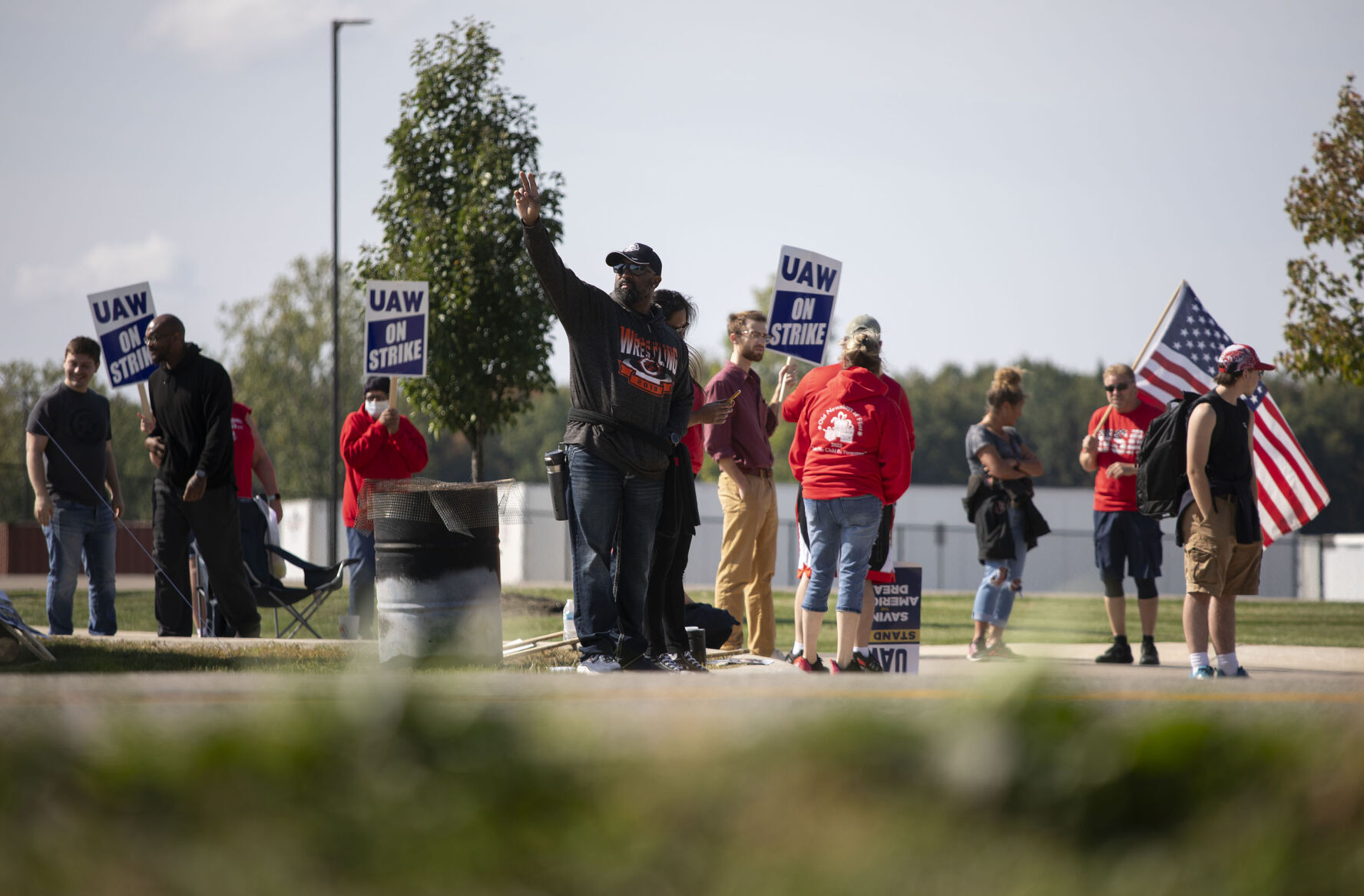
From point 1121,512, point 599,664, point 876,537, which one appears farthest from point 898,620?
point 599,664

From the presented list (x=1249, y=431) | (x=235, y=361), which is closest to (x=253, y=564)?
(x=1249, y=431)

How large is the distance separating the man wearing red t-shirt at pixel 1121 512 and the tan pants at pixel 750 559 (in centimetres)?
253

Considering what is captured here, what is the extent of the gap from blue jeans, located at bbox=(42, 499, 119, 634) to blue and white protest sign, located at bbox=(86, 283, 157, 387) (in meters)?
1.57

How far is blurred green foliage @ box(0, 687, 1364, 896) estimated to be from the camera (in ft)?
2.82

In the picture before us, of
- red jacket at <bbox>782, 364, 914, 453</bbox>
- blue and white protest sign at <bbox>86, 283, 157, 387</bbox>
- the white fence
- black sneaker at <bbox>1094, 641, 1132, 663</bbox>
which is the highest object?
blue and white protest sign at <bbox>86, 283, 157, 387</bbox>

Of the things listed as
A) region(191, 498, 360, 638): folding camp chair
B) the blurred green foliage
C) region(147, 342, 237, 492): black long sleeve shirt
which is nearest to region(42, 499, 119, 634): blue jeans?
region(191, 498, 360, 638): folding camp chair

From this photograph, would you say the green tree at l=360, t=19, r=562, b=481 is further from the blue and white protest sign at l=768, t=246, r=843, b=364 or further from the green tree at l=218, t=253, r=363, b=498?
the green tree at l=218, t=253, r=363, b=498

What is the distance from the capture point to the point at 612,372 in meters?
5.66

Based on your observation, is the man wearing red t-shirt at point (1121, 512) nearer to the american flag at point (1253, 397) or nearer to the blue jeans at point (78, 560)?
the american flag at point (1253, 397)

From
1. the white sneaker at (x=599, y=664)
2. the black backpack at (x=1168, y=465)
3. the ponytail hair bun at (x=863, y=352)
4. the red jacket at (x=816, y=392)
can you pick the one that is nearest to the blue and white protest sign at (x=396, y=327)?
the red jacket at (x=816, y=392)

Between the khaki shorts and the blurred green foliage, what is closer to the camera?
the blurred green foliage

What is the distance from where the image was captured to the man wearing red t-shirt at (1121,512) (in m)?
8.70

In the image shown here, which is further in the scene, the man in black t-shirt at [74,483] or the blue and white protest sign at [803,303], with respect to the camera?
the blue and white protest sign at [803,303]

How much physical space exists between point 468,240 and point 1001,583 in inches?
346
